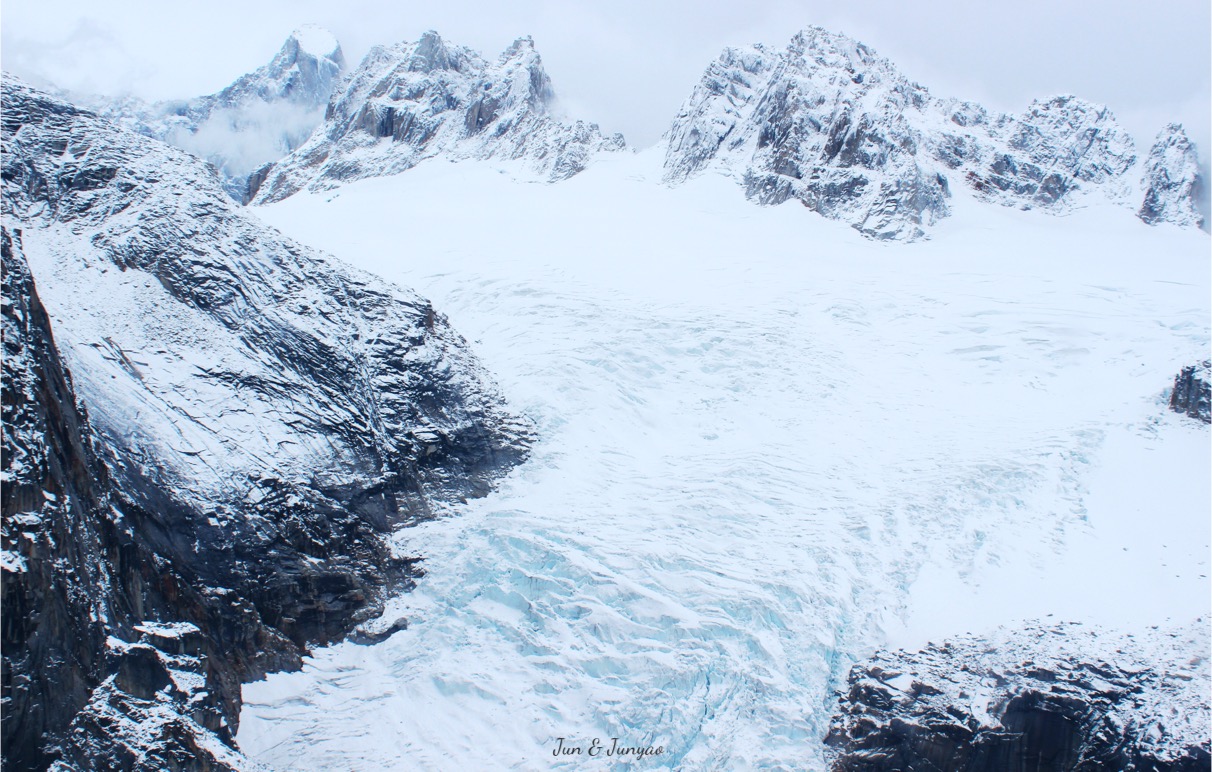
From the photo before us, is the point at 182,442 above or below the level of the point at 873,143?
below

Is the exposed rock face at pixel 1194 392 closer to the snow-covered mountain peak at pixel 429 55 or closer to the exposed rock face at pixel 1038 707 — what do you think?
the exposed rock face at pixel 1038 707

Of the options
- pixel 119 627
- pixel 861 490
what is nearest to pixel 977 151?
pixel 861 490

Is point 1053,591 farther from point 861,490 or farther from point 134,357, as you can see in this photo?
point 134,357

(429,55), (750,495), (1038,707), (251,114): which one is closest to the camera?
(1038,707)

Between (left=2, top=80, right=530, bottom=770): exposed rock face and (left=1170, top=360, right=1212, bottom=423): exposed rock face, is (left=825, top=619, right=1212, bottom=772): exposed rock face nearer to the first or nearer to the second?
(left=2, top=80, right=530, bottom=770): exposed rock face

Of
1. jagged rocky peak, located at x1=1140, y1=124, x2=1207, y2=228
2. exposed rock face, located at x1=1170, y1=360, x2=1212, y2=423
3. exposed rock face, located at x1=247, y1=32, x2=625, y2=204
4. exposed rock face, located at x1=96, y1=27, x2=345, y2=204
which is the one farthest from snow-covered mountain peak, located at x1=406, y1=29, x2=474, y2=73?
exposed rock face, located at x1=1170, y1=360, x2=1212, y2=423

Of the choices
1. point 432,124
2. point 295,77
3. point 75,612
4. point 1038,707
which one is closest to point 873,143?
point 432,124

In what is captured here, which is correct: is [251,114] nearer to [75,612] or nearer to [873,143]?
[873,143]
